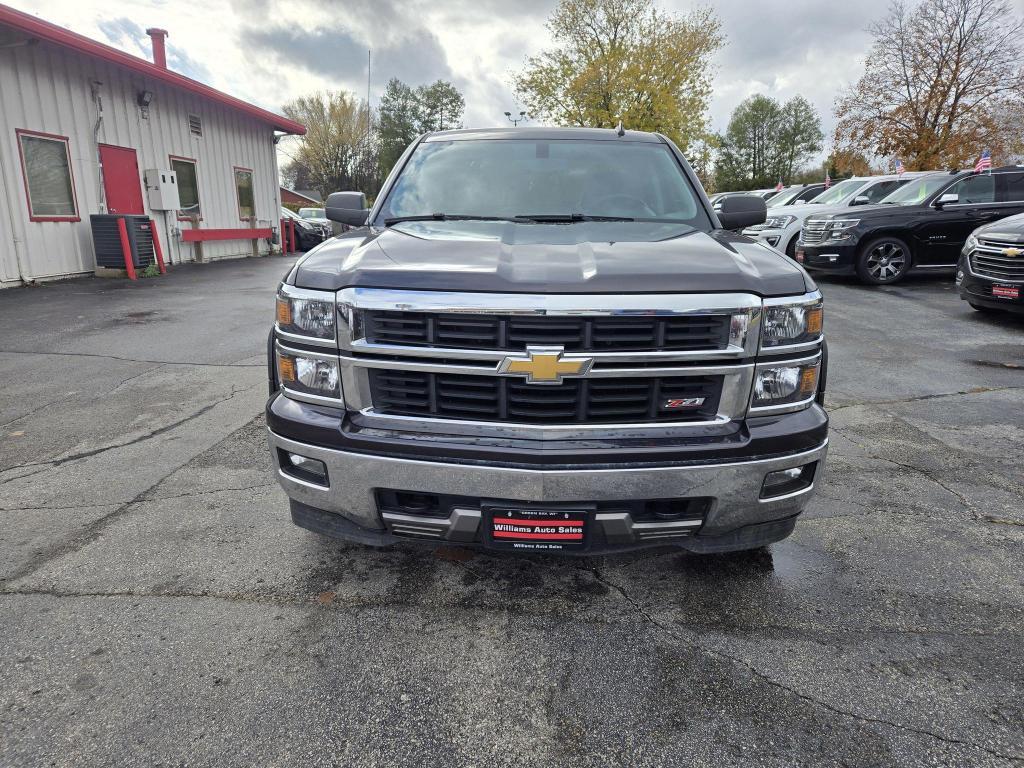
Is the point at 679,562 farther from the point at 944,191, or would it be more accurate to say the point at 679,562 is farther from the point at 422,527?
the point at 944,191

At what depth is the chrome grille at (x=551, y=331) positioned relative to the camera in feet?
6.81

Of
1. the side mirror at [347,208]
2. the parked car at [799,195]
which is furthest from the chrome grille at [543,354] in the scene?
the parked car at [799,195]

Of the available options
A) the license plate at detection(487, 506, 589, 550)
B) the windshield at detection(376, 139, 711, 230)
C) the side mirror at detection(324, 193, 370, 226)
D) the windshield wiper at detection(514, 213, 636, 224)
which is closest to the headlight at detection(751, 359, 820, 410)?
the license plate at detection(487, 506, 589, 550)

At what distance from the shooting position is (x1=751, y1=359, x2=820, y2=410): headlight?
2.20 metres

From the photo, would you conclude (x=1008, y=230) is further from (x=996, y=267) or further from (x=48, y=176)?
(x=48, y=176)

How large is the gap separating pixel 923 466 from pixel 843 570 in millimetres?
1568

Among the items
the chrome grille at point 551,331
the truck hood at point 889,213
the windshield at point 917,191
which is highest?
the windshield at point 917,191

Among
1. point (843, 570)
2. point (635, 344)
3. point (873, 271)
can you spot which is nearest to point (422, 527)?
point (635, 344)

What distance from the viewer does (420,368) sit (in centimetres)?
214

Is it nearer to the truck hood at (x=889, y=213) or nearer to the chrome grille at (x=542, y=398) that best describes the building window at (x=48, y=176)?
the chrome grille at (x=542, y=398)

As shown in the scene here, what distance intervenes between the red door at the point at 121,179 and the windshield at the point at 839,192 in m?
14.2

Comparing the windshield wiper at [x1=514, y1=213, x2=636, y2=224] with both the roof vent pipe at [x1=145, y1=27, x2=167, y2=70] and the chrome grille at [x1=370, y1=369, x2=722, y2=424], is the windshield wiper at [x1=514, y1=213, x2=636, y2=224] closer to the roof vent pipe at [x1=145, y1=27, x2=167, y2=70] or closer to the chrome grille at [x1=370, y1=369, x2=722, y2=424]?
the chrome grille at [x1=370, y1=369, x2=722, y2=424]

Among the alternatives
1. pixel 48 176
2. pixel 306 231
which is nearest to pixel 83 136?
pixel 48 176

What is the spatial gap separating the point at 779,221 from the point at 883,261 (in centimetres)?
265
